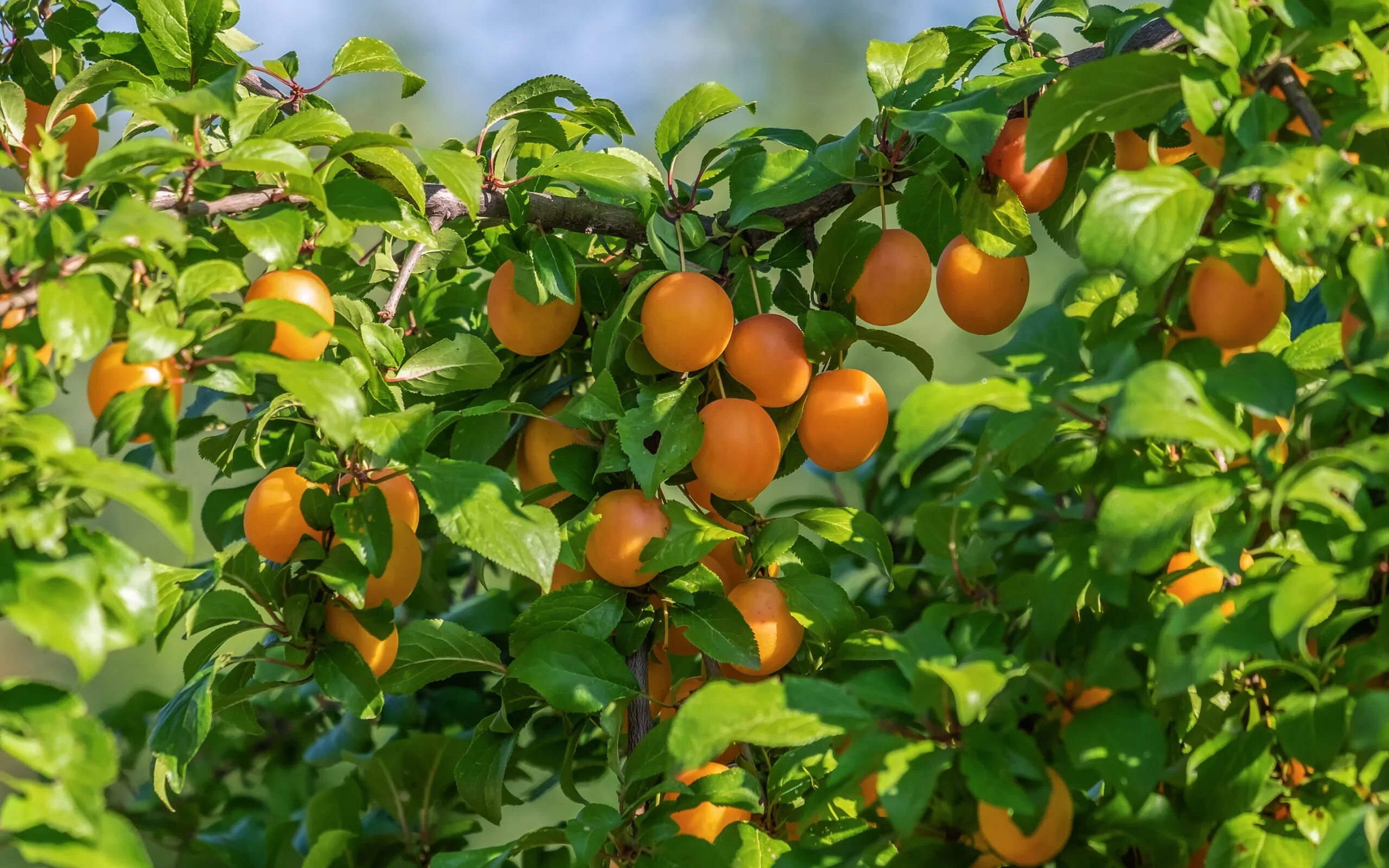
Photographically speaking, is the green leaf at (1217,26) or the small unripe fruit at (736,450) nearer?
the green leaf at (1217,26)

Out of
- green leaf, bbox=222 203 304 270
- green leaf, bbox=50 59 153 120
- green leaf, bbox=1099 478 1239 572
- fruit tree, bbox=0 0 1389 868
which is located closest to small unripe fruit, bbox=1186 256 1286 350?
fruit tree, bbox=0 0 1389 868

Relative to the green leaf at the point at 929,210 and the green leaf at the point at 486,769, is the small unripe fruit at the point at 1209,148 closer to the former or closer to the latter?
the green leaf at the point at 929,210

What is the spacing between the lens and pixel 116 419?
53 cm

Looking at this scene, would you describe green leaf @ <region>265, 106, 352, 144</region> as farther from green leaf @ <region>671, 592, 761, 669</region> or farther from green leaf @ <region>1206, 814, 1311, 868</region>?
green leaf @ <region>1206, 814, 1311, 868</region>

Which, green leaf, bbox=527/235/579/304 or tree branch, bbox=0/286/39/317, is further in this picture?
green leaf, bbox=527/235/579/304

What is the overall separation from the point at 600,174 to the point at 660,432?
0.17 meters

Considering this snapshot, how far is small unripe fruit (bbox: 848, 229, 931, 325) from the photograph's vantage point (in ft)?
2.56

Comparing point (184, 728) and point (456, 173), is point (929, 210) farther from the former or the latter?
point (184, 728)

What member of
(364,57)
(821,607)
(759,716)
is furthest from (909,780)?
(364,57)

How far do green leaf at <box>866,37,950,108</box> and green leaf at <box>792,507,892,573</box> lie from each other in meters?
0.27

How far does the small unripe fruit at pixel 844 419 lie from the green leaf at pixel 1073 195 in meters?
0.17

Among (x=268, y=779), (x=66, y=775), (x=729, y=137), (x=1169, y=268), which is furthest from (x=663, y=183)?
(x=268, y=779)

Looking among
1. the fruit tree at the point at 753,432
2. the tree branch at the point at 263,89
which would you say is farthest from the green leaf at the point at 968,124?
the tree branch at the point at 263,89

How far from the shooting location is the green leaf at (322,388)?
515 millimetres
